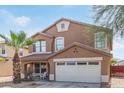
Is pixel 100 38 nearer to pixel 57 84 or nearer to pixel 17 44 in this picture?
pixel 57 84

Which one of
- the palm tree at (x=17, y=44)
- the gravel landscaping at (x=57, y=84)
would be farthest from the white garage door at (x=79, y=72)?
the palm tree at (x=17, y=44)

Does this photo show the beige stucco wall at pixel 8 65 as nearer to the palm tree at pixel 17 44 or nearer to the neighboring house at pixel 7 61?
the neighboring house at pixel 7 61

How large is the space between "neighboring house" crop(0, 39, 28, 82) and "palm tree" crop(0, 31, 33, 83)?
0.74ft

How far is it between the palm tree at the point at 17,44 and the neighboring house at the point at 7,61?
23 centimetres

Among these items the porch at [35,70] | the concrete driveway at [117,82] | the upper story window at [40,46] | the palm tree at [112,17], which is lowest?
the concrete driveway at [117,82]

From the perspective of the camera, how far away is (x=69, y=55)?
12.9 m

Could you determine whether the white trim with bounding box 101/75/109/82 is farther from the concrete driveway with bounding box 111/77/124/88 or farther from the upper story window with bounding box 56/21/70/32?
the upper story window with bounding box 56/21/70/32

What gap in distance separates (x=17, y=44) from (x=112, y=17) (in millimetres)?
5189

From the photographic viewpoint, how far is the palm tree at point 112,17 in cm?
918

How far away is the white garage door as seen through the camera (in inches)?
478

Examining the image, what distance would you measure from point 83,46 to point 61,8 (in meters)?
1.95

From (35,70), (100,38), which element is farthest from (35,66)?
(100,38)
